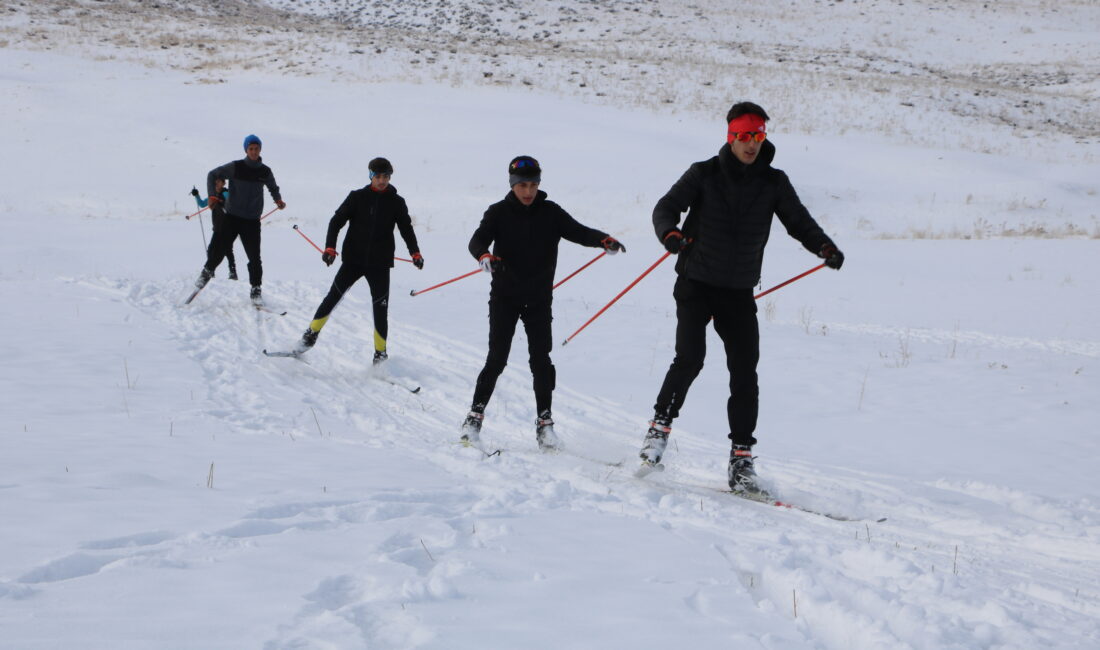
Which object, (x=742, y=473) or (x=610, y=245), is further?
(x=610, y=245)

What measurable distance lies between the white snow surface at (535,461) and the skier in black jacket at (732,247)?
544 millimetres

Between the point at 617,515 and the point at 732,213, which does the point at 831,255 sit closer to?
the point at 732,213

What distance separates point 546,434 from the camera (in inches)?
220

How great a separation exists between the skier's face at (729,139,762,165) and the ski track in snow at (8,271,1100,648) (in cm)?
201

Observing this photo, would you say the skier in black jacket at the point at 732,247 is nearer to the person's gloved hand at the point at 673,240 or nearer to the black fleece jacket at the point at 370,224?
the person's gloved hand at the point at 673,240

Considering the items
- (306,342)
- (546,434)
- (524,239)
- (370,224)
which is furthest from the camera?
(306,342)

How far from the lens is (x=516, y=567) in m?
3.02

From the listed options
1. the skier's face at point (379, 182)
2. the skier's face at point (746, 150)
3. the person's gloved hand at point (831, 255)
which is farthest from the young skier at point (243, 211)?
the person's gloved hand at point (831, 255)

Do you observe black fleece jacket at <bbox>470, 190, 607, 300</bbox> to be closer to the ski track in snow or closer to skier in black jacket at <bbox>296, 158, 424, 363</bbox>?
the ski track in snow

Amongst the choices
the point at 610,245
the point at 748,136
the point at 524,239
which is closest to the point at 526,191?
the point at 524,239

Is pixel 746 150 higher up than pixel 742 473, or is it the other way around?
pixel 746 150

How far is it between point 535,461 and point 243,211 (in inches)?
250

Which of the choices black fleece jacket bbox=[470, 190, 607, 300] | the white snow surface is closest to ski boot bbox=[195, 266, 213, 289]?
the white snow surface

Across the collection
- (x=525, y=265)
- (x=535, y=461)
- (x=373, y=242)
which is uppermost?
(x=525, y=265)
